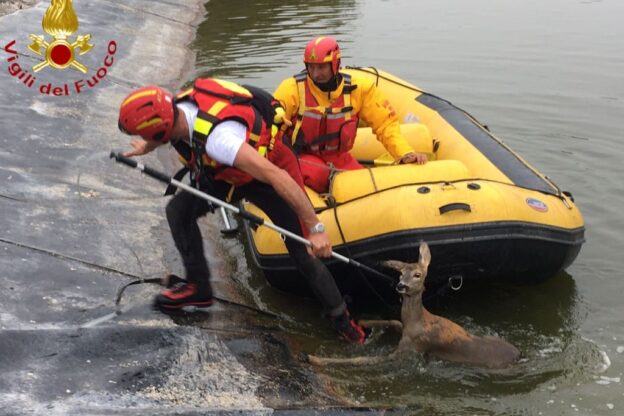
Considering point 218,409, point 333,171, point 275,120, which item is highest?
point 275,120

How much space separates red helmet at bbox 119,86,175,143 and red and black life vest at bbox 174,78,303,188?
0.17 meters

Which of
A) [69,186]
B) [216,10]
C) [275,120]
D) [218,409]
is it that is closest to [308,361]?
[218,409]

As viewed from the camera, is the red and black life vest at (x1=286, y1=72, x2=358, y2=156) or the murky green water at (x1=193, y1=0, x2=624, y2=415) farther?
the red and black life vest at (x1=286, y1=72, x2=358, y2=156)

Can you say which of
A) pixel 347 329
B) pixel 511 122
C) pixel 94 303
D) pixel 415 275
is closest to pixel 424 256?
pixel 415 275

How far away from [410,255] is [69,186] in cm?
333

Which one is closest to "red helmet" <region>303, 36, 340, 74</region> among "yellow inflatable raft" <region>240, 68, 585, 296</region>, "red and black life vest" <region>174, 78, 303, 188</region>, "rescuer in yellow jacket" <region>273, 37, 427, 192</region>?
"rescuer in yellow jacket" <region>273, 37, 427, 192</region>

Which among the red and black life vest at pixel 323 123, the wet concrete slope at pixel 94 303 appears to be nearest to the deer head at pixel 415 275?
the wet concrete slope at pixel 94 303

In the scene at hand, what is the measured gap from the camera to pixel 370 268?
15.8ft

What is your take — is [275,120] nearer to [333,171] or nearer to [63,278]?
[333,171]

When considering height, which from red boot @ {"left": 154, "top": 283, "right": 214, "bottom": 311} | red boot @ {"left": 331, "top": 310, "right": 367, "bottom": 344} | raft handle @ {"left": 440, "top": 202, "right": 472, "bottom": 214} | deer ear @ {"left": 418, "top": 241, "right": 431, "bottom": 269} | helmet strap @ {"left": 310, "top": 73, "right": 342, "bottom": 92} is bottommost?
red boot @ {"left": 331, "top": 310, "right": 367, "bottom": 344}

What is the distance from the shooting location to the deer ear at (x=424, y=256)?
4312 millimetres

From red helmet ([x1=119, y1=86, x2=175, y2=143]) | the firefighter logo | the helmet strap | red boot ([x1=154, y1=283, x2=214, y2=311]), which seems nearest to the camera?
red helmet ([x1=119, y1=86, x2=175, y2=143])

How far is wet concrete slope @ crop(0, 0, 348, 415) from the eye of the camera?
140 inches

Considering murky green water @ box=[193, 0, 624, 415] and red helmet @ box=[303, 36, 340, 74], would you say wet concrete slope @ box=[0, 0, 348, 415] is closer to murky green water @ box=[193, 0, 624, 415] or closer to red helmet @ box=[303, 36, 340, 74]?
murky green water @ box=[193, 0, 624, 415]
